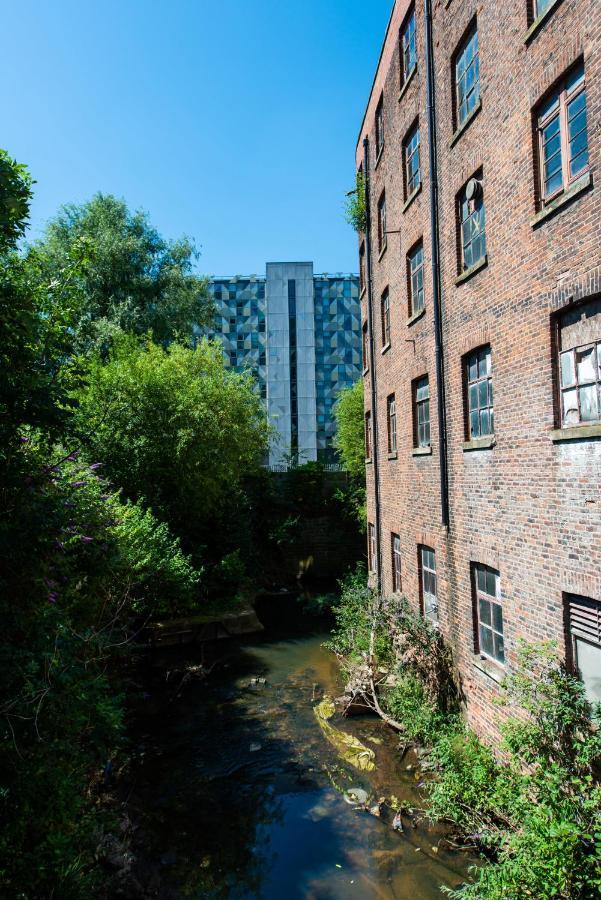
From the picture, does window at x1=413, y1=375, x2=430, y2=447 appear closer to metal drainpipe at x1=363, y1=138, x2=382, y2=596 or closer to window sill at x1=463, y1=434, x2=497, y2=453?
window sill at x1=463, y1=434, x2=497, y2=453

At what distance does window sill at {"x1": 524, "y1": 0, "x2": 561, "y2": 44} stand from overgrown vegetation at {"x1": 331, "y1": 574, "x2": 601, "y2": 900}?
7.30 metres

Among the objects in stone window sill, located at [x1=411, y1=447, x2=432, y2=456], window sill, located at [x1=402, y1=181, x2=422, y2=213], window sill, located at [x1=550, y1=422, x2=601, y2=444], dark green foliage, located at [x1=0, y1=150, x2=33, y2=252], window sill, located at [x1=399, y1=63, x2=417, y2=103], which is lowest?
window sill, located at [x1=550, y1=422, x2=601, y2=444]

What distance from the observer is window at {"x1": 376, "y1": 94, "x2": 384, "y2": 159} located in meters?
14.4

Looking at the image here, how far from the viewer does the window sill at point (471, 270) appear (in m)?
7.97

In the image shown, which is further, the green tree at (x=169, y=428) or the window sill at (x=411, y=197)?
the green tree at (x=169, y=428)

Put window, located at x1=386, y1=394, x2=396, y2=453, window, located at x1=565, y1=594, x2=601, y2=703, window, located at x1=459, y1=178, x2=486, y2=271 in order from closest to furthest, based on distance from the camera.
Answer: window, located at x1=565, y1=594, x2=601, y2=703 < window, located at x1=459, y1=178, x2=486, y2=271 < window, located at x1=386, y1=394, x2=396, y2=453

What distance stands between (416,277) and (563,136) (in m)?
5.69

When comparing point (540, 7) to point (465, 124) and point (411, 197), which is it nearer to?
point (465, 124)

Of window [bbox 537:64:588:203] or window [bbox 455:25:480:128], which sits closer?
window [bbox 537:64:588:203]

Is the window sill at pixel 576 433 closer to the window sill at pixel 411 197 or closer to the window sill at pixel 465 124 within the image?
the window sill at pixel 465 124

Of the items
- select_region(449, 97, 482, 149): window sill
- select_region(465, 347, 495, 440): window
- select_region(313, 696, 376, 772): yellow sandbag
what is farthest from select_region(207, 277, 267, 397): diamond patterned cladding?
select_region(465, 347, 495, 440): window

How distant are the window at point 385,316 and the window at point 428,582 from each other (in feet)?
19.0

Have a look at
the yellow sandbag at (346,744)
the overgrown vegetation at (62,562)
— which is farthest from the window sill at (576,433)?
the yellow sandbag at (346,744)

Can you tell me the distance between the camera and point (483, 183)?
8.09 meters
